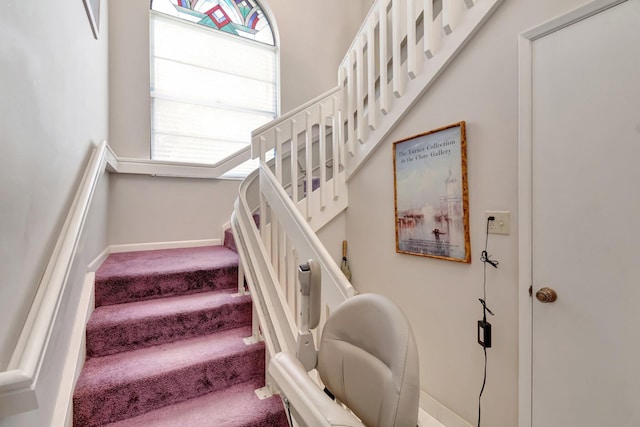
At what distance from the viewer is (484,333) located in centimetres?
149

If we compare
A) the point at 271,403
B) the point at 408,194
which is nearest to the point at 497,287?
the point at 408,194

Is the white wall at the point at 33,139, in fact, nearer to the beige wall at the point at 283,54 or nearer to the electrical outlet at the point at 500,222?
the beige wall at the point at 283,54

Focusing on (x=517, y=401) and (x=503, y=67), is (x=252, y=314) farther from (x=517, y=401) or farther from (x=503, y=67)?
(x=503, y=67)

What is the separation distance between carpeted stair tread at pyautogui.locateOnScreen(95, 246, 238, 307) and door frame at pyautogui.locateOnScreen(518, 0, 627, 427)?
176 centimetres

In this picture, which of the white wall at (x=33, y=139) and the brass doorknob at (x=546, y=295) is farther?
the brass doorknob at (x=546, y=295)

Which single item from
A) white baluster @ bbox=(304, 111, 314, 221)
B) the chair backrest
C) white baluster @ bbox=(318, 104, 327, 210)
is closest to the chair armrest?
the chair backrest

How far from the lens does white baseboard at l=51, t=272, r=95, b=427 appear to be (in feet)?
3.68

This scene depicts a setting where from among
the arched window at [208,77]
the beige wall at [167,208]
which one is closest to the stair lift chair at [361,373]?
the beige wall at [167,208]

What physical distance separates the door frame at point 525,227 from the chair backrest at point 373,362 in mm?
843

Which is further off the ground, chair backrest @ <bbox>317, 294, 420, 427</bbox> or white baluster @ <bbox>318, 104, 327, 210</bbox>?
white baluster @ <bbox>318, 104, 327, 210</bbox>

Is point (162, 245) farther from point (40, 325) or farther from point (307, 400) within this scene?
point (307, 400)

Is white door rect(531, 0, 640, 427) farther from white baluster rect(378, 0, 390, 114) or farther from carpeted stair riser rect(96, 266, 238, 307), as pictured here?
carpeted stair riser rect(96, 266, 238, 307)

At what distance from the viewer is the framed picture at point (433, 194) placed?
1.62 metres

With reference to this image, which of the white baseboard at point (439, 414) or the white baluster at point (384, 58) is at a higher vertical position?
the white baluster at point (384, 58)
